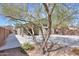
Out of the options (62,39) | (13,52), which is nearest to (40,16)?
(62,39)

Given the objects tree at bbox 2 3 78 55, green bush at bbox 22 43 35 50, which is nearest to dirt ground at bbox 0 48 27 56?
green bush at bbox 22 43 35 50

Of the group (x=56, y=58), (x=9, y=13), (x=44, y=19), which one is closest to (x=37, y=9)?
(x=44, y=19)

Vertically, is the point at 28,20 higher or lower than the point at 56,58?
higher

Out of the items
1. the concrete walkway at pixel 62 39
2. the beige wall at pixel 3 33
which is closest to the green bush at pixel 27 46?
the concrete walkway at pixel 62 39

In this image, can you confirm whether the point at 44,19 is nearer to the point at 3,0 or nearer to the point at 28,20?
the point at 28,20

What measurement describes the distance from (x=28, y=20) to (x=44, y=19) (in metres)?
0.14

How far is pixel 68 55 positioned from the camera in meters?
1.35

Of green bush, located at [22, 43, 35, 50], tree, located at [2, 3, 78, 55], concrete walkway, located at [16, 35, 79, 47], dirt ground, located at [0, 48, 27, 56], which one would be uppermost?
tree, located at [2, 3, 78, 55]

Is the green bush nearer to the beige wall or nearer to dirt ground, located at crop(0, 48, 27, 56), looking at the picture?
dirt ground, located at crop(0, 48, 27, 56)

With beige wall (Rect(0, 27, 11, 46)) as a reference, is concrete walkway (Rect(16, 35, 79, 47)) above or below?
below

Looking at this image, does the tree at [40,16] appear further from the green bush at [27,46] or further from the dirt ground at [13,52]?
the dirt ground at [13,52]

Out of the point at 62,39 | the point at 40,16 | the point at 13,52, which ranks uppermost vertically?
the point at 40,16

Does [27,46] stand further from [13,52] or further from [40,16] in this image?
[40,16]

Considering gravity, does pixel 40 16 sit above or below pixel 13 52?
above
